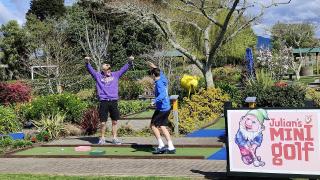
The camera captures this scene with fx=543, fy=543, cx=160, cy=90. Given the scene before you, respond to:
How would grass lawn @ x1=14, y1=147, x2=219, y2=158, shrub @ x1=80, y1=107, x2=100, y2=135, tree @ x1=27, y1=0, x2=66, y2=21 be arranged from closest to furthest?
1. grass lawn @ x1=14, y1=147, x2=219, y2=158
2. shrub @ x1=80, y1=107, x2=100, y2=135
3. tree @ x1=27, y1=0, x2=66, y2=21

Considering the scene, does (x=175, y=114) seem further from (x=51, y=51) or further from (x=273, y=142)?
(x=51, y=51)

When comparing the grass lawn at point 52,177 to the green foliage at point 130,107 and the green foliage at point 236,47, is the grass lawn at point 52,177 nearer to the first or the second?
the green foliage at point 130,107

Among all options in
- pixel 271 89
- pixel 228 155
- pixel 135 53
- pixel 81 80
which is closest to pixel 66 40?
pixel 135 53

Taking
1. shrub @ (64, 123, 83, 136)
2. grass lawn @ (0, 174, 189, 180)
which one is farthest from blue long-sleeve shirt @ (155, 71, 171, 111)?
shrub @ (64, 123, 83, 136)

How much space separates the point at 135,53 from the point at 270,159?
1497 inches

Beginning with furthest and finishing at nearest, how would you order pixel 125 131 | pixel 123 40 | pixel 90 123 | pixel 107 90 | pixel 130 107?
pixel 123 40 → pixel 130 107 → pixel 90 123 → pixel 125 131 → pixel 107 90

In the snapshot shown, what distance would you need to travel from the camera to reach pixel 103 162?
10.6 meters

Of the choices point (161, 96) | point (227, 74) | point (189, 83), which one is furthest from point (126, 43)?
point (161, 96)

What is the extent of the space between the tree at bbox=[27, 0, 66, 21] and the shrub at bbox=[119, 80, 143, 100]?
29.3 meters

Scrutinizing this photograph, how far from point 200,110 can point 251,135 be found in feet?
28.2

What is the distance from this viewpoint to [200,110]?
16.4 m

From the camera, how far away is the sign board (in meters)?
7.41

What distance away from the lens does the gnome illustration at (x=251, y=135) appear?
25.5 feet

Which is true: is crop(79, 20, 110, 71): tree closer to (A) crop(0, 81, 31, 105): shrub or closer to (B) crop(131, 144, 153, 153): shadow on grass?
(A) crop(0, 81, 31, 105): shrub
